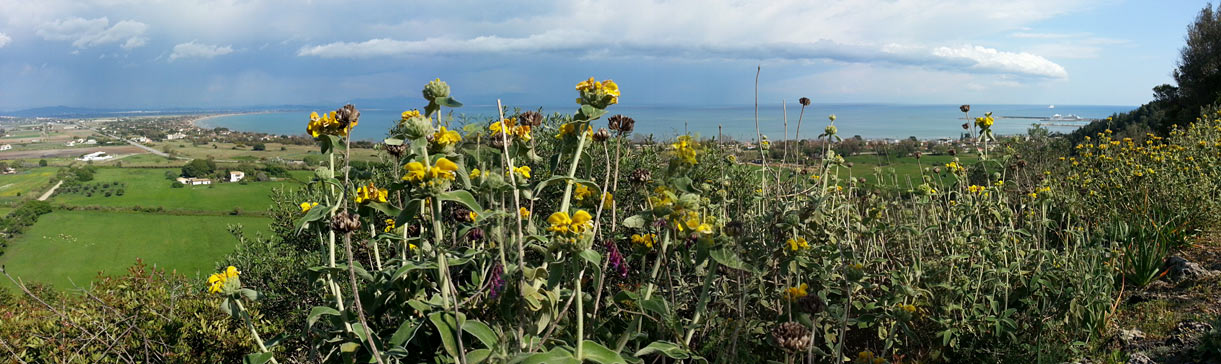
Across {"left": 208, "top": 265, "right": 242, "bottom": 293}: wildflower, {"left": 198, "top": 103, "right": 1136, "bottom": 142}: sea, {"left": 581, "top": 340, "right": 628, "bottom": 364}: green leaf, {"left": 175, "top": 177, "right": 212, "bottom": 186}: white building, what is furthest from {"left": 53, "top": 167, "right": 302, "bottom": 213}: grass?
{"left": 581, "top": 340, "right": 628, "bottom": 364}: green leaf

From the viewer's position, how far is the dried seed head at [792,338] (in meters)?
1.46

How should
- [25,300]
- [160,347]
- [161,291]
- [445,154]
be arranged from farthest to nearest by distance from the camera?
1. [25,300]
2. [161,291]
3. [160,347]
4. [445,154]

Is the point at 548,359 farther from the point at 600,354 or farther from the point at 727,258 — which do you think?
the point at 727,258

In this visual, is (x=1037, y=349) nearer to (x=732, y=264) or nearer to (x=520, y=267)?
(x=732, y=264)

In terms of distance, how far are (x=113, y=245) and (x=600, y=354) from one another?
16.7 metres

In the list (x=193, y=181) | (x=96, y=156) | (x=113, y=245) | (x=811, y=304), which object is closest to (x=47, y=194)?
(x=96, y=156)

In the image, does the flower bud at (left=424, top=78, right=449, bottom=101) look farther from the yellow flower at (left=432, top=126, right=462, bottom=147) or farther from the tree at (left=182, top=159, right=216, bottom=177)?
the tree at (left=182, top=159, right=216, bottom=177)

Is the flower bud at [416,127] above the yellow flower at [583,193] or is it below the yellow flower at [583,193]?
above

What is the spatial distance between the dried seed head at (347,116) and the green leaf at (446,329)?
0.63 metres

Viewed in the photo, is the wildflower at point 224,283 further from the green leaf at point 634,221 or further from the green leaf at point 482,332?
the green leaf at point 634,221

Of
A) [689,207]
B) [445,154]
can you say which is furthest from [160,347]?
[689,207]

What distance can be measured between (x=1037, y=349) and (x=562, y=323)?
6.28 ft

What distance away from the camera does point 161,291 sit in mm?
3051

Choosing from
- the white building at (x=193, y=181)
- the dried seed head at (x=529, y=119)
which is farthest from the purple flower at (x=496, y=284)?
the white building at (x=193, y=181)
